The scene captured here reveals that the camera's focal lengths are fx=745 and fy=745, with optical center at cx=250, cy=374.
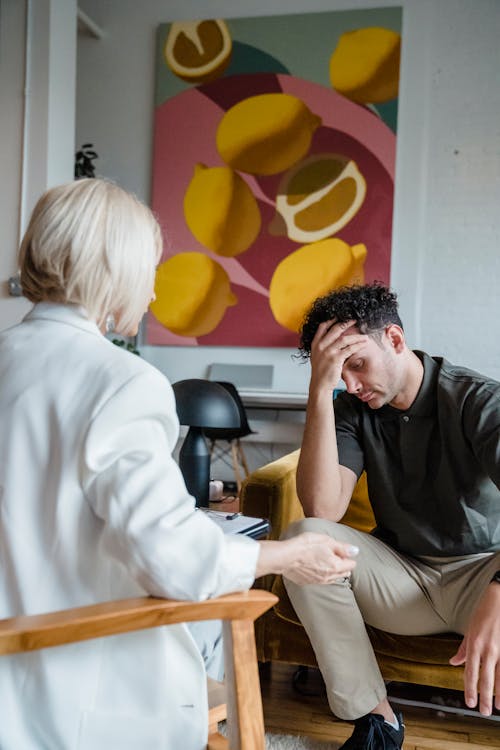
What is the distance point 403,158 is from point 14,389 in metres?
4.65

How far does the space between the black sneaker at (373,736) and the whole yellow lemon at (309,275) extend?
3.56 m

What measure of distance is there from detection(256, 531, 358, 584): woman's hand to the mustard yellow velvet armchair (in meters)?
0.86

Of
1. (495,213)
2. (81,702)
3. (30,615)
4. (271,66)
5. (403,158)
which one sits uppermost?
(271,66)

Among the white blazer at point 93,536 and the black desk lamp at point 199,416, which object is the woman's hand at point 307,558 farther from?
the black desk lamp at point 199,416

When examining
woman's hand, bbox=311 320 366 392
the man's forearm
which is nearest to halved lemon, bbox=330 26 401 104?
woman's hand, bbox=311 320 366 392

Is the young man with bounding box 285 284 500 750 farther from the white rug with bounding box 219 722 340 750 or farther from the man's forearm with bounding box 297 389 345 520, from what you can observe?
the white rug with bounding box 219 722 340 750

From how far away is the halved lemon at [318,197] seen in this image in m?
5.23

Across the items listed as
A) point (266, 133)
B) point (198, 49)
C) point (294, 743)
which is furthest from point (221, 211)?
point (294, 743)

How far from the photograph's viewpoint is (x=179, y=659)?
1.13 metres

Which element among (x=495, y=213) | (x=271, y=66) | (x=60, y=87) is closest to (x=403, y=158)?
(x=495, y=213)

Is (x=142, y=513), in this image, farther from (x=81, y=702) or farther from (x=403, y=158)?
(x=403, y=158)

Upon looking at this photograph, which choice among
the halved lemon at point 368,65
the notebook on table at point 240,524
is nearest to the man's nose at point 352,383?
the notebook on table at point 240,524

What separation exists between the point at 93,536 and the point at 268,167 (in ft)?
15.3

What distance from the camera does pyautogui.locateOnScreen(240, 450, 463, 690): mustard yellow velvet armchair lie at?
196 centimetres
